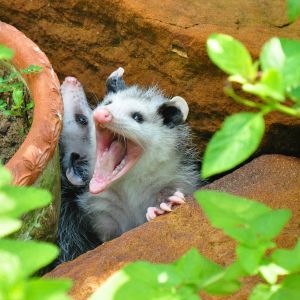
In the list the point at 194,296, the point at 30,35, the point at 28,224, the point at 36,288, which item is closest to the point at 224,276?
the point at 194,296

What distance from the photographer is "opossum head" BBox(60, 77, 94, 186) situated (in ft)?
9.96

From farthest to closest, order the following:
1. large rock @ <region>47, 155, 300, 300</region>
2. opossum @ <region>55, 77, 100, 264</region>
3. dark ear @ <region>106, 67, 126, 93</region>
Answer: opossum @ <region>55, 77, 100, 264</region>, dark ear @ <region>106, 67, 126, 93</region>, large rock @ <region>47, 155, 300, 300</region>

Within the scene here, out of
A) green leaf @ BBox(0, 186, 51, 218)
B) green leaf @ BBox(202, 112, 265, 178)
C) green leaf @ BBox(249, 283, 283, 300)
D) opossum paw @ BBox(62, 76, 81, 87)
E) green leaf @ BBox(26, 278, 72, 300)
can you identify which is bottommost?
opossum paw @ BBox(62, 76, 81, 87)

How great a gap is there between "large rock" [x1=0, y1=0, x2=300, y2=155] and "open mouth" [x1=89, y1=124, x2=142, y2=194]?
0.36 m

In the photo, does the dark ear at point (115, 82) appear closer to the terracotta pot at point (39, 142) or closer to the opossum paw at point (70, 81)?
the opossum paw at point (70, 81)

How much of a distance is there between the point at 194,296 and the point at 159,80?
2.02 metres

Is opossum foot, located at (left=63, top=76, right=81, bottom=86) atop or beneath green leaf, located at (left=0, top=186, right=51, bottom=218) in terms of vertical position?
beneath

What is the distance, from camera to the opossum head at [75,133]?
3037mm

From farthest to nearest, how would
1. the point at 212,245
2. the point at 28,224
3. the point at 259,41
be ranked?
1. the point at 259,41
2. the point at 28,224
3. the point at 212,245

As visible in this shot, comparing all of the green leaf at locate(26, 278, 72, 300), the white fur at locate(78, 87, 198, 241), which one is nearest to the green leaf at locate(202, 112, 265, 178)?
the green leaf at locate(26, 278, 72, 300)

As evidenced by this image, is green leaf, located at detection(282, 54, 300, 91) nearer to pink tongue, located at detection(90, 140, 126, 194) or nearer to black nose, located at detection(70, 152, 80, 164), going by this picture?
pink tongue, located at detection(90, 140, 126, 194)

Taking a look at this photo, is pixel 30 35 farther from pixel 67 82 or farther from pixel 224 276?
pixel 224 276

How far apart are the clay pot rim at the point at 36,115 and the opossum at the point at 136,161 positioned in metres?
0.37

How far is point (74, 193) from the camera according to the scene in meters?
3.13
